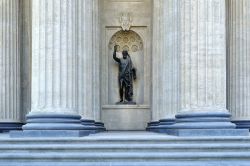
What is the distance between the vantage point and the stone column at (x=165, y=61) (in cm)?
2077

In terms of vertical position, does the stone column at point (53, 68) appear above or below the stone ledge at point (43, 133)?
above

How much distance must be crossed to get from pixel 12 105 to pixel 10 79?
3.94 ft

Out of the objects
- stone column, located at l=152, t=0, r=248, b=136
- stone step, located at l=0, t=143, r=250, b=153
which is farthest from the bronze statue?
stone step, located at l=0, t=143, r=250, b=153

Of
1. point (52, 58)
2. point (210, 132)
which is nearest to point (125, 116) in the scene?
point (52, 58)

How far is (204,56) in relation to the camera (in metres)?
17.6

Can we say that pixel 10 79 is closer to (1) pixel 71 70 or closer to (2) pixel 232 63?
(1) pixel 71 70

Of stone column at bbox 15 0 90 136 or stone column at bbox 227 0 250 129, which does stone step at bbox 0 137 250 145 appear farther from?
stone column at bbox 227 0 250 129

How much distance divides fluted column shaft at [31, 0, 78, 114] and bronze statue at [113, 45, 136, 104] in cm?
733

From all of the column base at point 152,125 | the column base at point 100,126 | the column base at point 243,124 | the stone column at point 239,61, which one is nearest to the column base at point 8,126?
the column base at point 100,126

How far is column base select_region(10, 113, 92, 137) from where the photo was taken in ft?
56.2

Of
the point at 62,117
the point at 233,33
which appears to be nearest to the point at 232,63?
the point at 233,33

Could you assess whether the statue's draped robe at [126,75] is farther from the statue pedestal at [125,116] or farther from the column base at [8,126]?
the column base at [8,126]

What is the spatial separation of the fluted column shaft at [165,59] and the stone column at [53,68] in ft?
15.4

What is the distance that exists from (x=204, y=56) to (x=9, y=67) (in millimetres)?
9987
